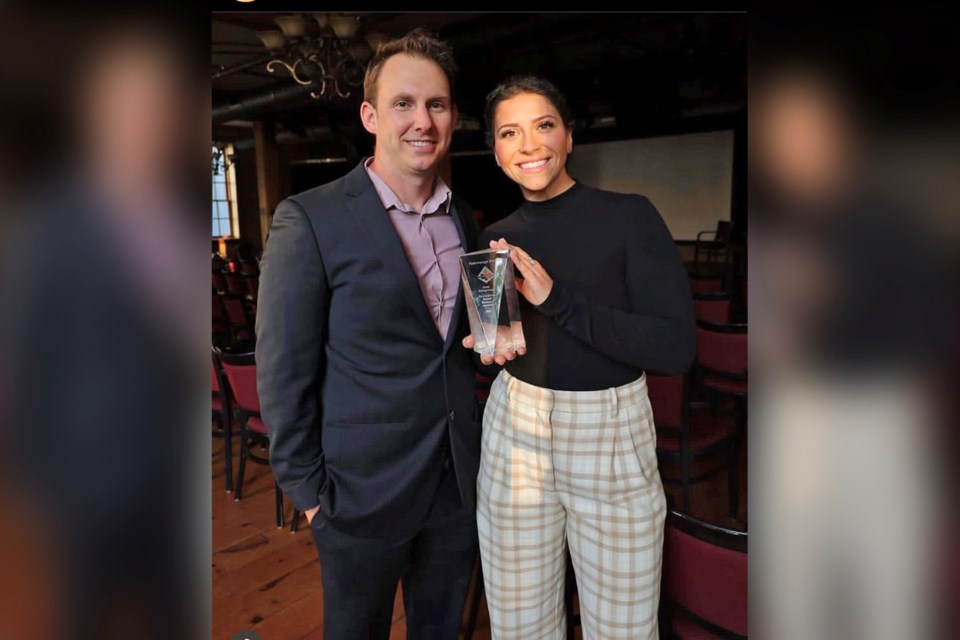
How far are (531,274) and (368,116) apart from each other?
402 mm

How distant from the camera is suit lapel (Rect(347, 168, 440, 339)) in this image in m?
1.05

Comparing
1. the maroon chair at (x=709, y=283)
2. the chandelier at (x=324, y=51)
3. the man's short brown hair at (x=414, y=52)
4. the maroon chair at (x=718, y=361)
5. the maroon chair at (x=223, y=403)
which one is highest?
the chandelier at (x=324, y=51)

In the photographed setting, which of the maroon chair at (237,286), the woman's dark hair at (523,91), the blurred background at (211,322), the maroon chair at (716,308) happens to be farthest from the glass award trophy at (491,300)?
the maroon chair at (716,308)

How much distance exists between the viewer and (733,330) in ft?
6.73

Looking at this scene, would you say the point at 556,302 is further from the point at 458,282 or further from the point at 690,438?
the point at 690,438

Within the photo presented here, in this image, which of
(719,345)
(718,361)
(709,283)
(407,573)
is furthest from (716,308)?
(407,573)

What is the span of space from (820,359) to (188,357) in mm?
705

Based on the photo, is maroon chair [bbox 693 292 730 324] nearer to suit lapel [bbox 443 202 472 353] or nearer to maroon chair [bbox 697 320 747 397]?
maroon chair [bbox 697 320 747 397]

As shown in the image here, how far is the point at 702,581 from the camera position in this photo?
1064 mm

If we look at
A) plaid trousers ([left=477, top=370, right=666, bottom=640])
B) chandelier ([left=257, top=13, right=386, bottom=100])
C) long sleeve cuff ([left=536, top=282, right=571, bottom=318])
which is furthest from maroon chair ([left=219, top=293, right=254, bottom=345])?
long sleeve cuff ([left=536, top=282, right=571, bottom=318])

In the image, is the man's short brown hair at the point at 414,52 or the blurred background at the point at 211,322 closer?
the blurred background at the point at 211,322

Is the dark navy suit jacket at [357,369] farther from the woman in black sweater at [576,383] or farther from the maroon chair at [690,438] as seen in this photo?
the maroon chair at [690,438]

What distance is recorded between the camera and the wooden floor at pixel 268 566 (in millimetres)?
1083

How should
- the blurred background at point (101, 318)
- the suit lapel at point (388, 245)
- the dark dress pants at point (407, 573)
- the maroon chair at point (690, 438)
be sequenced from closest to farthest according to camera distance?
the blurred background at point (101, 318), the suit lapel at point (388, 245), the dark dress pants at point (407, 573), the maroon chair at point (690, 438)
